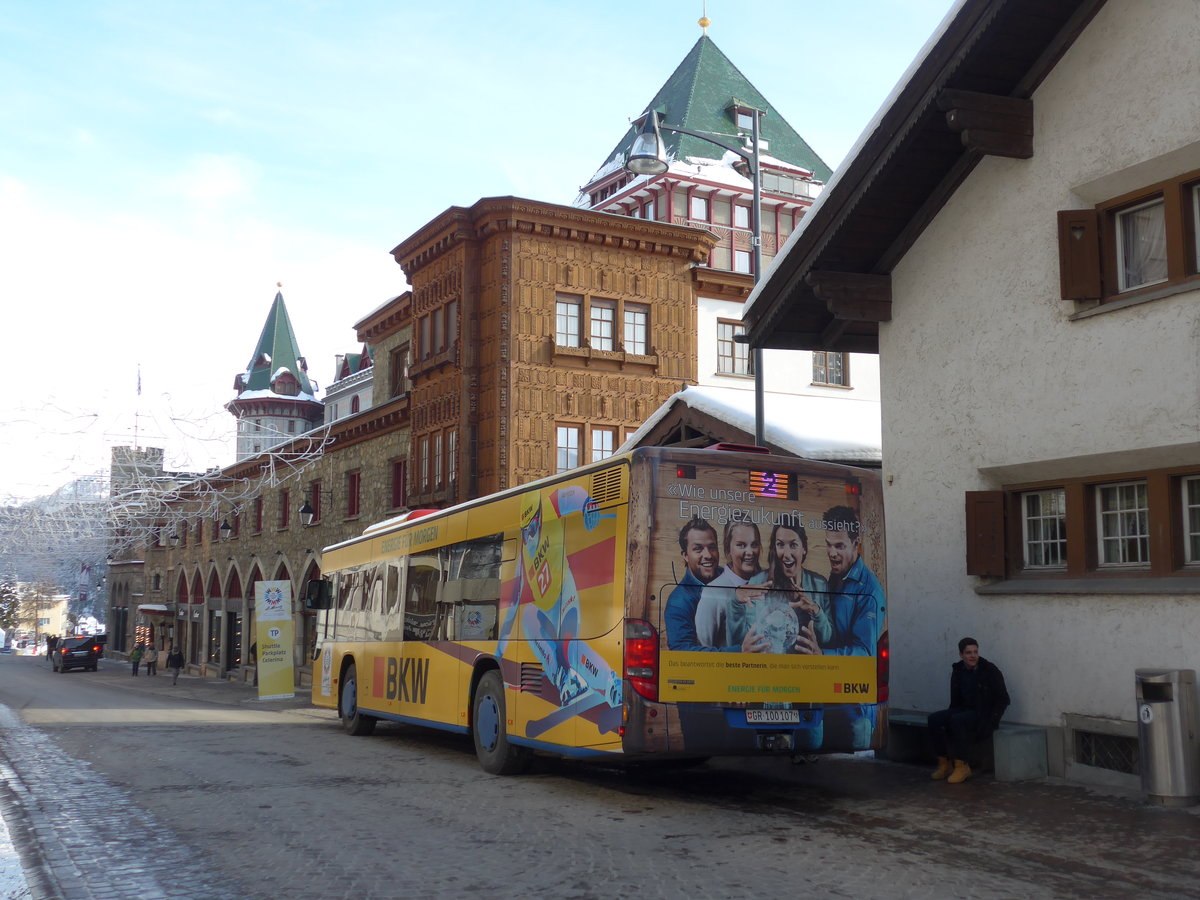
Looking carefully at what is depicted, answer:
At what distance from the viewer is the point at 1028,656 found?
12.1 meters

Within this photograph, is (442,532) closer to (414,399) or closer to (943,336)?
(943,336)

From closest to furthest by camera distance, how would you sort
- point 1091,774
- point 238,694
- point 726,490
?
point 726,490 → point 1091,774 → point 238,694

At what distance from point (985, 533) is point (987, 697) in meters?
1.76

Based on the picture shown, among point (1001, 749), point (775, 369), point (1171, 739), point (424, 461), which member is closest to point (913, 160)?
point (1001, 749)

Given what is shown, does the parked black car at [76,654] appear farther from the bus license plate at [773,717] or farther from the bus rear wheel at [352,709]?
the bus license plate at [773,717]

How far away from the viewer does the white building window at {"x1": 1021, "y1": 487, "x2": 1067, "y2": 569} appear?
12.1 meters

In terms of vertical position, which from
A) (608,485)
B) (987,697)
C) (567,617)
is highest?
(608,485)

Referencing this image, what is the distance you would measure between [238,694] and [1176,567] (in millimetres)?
32524

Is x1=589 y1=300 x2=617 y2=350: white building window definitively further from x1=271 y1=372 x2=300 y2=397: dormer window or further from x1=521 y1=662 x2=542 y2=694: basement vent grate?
x1=271 y1=372 x2=300 y2=397: dormer window

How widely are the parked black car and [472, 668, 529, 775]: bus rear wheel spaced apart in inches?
2186

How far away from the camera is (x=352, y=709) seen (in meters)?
18.8

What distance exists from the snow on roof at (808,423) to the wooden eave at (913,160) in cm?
171

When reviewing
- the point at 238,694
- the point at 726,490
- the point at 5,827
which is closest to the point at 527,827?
the point at 726,490

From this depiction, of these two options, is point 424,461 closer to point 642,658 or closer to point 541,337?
point 541,337
